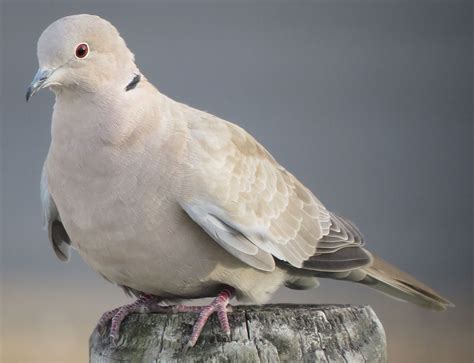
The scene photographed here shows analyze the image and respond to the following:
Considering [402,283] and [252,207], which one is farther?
[402,283]

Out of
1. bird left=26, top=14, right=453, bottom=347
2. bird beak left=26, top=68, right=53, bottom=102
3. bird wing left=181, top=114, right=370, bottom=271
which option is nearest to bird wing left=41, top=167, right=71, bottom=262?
bird left=26, top=14, right=453, bottom=347

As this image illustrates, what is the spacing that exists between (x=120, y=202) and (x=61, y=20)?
841 millimetres

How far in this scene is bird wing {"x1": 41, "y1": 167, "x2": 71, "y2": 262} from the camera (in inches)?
161

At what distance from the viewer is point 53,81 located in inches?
144

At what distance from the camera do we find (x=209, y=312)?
133 inches

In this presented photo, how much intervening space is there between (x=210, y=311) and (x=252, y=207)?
0.75 m

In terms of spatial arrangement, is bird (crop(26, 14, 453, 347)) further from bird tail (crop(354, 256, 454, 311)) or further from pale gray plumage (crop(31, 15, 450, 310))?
bird tail (crop(354, 256, 454, 311))

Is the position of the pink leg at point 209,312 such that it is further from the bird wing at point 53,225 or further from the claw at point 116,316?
the bird wing at point 53,225

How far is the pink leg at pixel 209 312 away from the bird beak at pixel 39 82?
1091 millimetres

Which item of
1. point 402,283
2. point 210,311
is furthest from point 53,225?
point 402,283

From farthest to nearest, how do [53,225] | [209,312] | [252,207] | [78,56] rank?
1. [53,225]
2. [252,207]
3. [78,56]
4. [209,312]

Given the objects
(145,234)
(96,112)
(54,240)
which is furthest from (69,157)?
(54,240)

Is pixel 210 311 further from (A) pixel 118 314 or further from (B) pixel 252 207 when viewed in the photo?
(B) pixel 252 207

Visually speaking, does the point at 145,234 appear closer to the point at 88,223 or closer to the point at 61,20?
the point at 88,223
